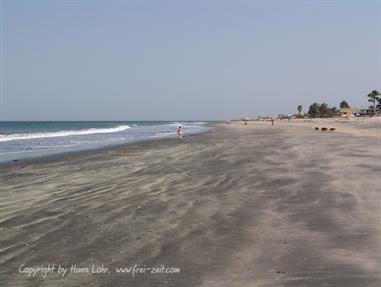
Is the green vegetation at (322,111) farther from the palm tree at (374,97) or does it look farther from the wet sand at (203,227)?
the wet sand at (203,227)

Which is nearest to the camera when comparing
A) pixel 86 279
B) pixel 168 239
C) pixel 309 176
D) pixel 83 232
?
pixel 86 279

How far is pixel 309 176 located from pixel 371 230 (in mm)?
5823

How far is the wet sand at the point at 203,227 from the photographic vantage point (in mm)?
5082

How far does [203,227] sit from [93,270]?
2250mm

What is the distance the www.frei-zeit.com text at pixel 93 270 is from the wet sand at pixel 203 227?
0.06 m

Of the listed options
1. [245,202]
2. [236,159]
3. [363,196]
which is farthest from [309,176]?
[236,159]

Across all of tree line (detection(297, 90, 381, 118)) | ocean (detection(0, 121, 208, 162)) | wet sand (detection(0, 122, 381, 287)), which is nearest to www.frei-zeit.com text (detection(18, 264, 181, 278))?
wet sand (detection(0, 122, 381, 287))

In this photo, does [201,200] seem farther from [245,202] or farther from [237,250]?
[237,250]

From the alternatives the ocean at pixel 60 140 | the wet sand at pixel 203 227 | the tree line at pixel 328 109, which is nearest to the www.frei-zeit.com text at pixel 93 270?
the wet sand at pixel 203 227

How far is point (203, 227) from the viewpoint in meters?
7.14

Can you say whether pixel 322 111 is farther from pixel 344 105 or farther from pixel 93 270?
pixel 93 270

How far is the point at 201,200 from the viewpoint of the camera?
374 inches

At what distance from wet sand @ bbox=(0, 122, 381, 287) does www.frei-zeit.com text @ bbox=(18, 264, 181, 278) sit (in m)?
0.06

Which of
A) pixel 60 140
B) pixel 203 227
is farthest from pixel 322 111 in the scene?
pixel 203 227
